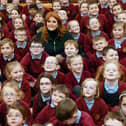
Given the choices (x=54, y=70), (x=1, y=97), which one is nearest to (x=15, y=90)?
(x=1, y=97)

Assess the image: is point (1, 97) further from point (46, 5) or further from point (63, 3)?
point (46, 5)

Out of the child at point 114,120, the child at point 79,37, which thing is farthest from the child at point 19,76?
the child at point 114,120

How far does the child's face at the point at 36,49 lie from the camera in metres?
3.84

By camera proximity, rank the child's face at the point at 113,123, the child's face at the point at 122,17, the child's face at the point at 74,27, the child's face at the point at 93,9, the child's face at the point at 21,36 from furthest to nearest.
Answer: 1. the child's face at the point at 93,9
2. the child's face at the point at 122,17
3. the child's face at the point at 74,27
4. the child's face at the point at 21,36
5. the child's face at the point at 113,123

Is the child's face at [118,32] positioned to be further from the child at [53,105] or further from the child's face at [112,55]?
the child at [53,105]

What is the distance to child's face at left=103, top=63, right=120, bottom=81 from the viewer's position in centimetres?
311

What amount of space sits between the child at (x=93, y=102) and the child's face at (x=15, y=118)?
0.58m

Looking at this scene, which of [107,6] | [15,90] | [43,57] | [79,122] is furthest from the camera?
[107,6]

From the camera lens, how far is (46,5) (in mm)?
6312

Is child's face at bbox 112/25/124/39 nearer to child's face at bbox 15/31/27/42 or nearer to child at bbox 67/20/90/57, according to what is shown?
child at bbox 67/20/90/57

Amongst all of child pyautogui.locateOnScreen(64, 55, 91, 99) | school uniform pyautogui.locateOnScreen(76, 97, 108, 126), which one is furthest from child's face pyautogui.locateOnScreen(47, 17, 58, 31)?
school uniform pyautogui.locateOnScreen(76, 97, 108, 126)

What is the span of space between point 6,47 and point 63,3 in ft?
6.96

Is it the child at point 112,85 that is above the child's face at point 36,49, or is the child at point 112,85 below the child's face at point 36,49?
below

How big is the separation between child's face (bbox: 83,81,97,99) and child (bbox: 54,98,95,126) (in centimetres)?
35
